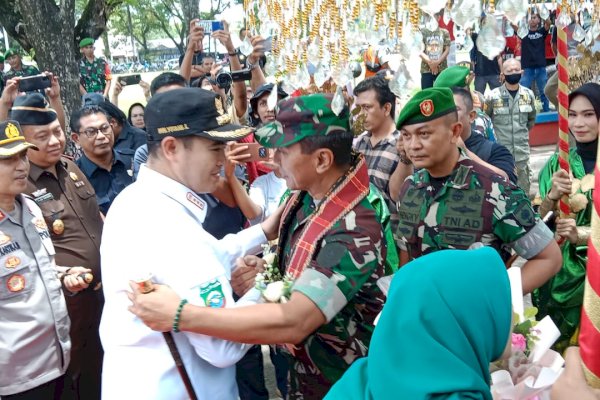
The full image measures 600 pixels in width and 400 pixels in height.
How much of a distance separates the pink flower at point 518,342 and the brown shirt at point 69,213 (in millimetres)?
2524

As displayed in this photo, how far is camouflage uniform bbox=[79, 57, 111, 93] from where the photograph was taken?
10258 mm

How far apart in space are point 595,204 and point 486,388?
0.49 meters

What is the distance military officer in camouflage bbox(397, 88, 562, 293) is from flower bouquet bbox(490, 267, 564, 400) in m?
0.49

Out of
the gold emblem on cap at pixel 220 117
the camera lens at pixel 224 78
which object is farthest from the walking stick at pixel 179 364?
the camera lens at pixel 224 78

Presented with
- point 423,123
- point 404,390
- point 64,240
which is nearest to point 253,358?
point 64,240

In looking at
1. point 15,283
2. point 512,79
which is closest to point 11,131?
point 15,283

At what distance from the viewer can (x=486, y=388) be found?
135 cm

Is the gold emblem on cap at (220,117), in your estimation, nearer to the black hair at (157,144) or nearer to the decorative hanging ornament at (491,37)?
the black hair at (157,144)

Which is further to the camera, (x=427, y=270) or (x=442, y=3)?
(x=442, y=3)

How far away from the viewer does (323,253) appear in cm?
205

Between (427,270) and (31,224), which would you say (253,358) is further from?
(427,270)

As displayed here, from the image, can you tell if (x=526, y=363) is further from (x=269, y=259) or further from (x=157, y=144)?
(x=157, y=144)

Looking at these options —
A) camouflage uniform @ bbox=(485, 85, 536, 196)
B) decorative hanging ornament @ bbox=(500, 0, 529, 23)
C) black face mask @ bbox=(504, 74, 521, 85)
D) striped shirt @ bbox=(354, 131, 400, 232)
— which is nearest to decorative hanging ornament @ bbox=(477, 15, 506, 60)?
decorative hanging ornament @ bbox=(500, 0, 529, 23)

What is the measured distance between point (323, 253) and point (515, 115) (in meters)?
5.98
